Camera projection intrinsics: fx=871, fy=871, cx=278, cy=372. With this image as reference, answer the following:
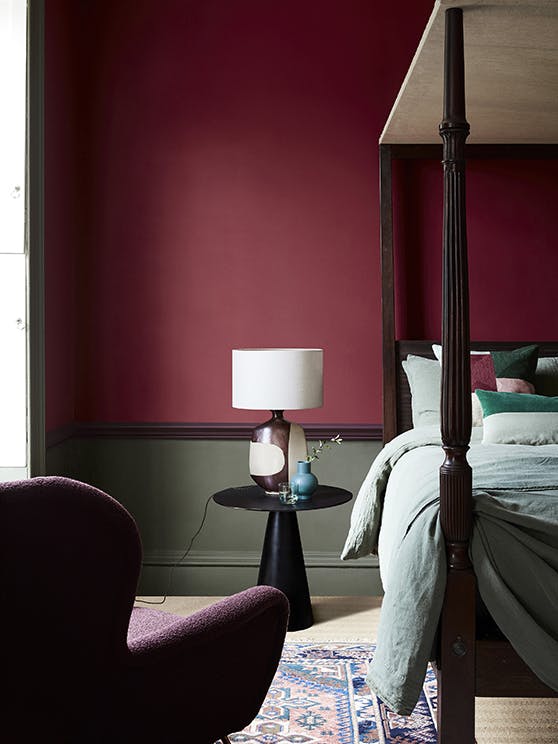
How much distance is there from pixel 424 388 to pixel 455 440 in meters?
1.69

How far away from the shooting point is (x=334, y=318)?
4.39 meters

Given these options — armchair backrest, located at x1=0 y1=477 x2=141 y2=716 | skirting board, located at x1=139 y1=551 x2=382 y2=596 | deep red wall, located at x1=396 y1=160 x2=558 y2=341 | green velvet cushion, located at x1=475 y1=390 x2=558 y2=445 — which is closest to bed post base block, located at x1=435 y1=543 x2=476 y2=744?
armchair backrest, located at x1=0 y1=477 x2=141 y2=716

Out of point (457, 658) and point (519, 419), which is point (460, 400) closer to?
point (457, 658)

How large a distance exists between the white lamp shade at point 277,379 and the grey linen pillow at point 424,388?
1.84 feet

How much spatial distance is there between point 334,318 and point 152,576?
1596 millimetres

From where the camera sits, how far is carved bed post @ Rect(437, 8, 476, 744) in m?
2.25

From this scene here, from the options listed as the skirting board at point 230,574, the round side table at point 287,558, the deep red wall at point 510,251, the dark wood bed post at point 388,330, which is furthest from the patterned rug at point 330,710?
the deep red wall at point 510,251

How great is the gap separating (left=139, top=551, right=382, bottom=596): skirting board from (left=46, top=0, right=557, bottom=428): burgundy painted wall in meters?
0.71

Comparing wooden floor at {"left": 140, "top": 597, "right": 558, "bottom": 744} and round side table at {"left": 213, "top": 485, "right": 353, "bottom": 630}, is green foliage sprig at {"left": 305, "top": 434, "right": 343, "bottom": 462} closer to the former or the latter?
round side table at {"left": 213, "top": 485, "right": 353, "bottom": 630}

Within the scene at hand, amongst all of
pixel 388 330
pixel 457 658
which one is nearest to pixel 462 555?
pixel 457 658

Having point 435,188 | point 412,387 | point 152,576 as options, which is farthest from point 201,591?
point 435,188

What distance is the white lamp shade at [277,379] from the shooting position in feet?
12.2

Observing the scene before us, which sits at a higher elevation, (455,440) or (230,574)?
(455,440)

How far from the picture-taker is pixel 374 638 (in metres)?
3.68
